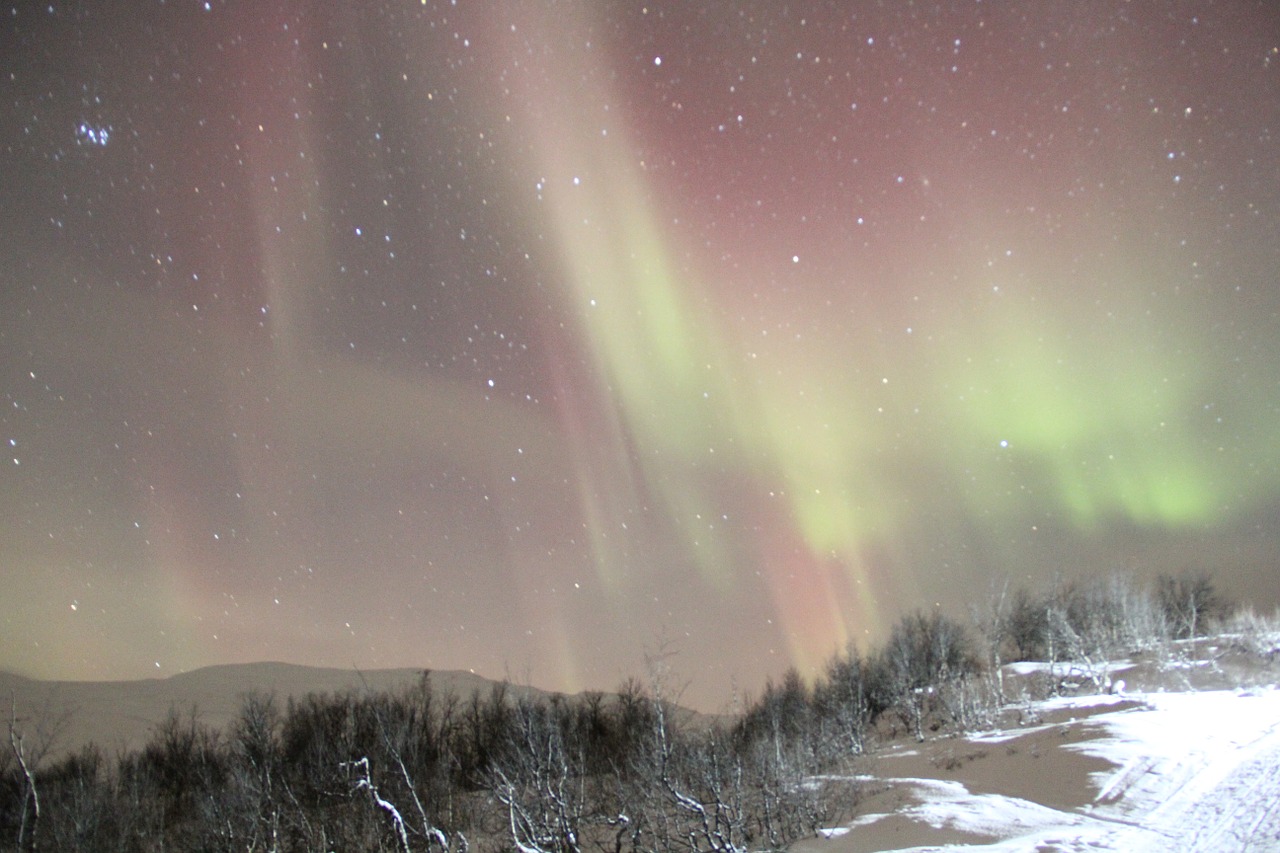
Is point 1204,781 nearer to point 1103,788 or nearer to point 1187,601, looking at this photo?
point 1103,788

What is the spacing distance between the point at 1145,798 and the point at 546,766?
21612 millimetres

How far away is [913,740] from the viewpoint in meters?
55.2

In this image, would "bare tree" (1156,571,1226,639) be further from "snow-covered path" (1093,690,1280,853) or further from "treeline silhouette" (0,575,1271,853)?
"snow-covered path" (1093,690,1280,853)

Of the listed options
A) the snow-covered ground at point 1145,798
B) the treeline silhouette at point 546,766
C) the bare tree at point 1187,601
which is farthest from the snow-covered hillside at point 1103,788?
the bare tree at point 1187,601

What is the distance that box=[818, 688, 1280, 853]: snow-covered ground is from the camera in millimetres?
19016

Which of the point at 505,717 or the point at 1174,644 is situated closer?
the point at 505,717

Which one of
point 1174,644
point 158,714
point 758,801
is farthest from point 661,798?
point 158,714

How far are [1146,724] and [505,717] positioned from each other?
44689 mm

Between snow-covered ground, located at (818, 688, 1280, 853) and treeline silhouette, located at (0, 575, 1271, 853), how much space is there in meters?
5.10

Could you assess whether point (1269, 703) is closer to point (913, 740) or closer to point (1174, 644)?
point (913, 740)

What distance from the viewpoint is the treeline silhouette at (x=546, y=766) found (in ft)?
99.6

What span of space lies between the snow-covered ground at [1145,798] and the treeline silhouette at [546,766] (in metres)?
5.10

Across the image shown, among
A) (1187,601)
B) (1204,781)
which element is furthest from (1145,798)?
(1187,601)

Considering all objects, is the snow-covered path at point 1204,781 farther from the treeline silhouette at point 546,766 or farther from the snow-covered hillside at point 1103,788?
the treeline silhouette at point 546,766
